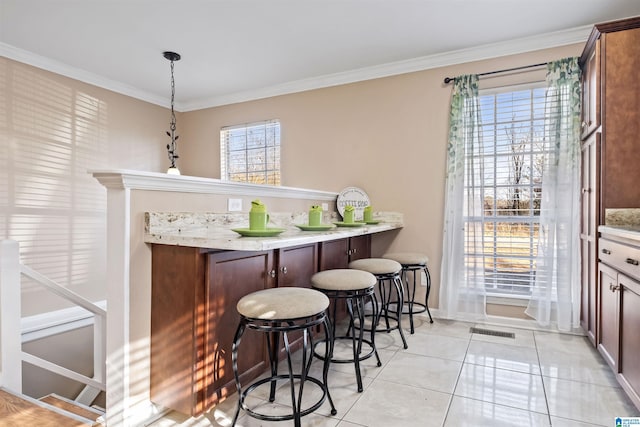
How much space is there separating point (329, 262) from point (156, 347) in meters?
1.43

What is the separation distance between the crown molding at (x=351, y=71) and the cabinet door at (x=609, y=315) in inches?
79.7

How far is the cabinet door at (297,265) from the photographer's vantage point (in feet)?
7.57

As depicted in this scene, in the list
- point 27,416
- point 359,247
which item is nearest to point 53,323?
point 27,416

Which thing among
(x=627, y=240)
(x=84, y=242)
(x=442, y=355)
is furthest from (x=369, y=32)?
(x=84, y=242)

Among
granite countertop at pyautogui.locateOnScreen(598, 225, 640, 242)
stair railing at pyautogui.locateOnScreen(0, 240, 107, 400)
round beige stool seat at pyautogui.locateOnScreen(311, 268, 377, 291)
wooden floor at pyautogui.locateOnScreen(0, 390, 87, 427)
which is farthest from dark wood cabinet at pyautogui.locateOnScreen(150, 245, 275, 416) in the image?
granite countertop at pyautogui.locateOnScreen(598, 225, 640, 242)

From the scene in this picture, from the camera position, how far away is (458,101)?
3.42 metres

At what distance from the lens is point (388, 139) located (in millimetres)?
3812

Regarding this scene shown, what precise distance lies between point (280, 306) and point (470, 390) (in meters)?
1.32

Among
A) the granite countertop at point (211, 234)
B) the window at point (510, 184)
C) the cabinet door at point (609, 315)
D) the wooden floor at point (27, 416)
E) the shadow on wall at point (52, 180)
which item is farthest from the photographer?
the shadow on wall at point (52, 180)

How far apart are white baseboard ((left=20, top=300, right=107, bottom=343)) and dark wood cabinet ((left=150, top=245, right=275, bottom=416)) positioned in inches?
97.5

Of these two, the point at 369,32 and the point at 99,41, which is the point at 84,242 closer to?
the point at 99,41

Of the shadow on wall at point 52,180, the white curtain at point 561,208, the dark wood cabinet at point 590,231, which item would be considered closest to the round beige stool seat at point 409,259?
the white curtain at point 561,208

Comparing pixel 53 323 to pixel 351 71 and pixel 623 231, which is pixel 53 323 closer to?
pixel 351 71

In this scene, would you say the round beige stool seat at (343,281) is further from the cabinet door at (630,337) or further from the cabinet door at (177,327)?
the cabinet door at (630,337)
